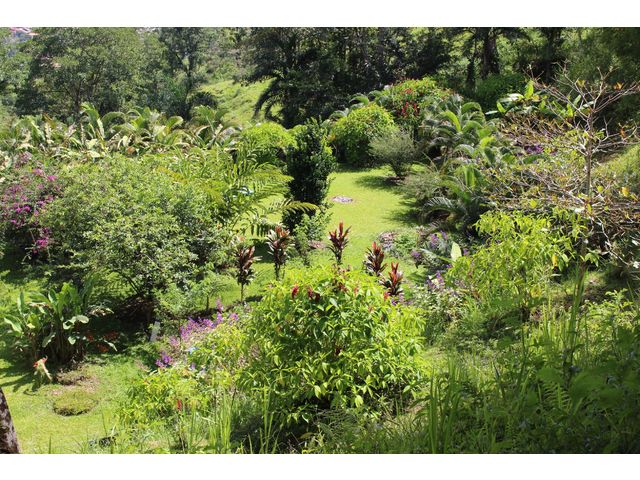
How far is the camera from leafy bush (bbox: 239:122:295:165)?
41.7 feet

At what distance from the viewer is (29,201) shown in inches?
334

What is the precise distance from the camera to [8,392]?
5.70 m

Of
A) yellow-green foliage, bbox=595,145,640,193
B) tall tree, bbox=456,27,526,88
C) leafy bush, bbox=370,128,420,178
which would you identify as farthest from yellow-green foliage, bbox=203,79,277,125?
yellow-green foliage, bbox=595,145,640,193

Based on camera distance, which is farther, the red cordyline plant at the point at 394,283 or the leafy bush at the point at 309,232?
the leafy bush at the point at 309,232

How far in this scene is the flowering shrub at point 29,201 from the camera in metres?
8.36

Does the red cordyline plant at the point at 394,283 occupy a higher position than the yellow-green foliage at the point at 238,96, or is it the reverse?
the yellow-green foliage at the point at 238,96

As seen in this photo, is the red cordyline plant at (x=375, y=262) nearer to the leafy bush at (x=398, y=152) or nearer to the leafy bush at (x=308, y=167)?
the leafy bush at (x=308, y=167)

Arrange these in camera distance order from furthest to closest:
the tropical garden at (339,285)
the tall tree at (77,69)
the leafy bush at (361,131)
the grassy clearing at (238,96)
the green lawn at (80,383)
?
the grassy clearing at (238,96)
the tall tree at (77,69)
the leafy bush at (361,131)
the green lawn at (80,383)
the tropical garden at (339,285)

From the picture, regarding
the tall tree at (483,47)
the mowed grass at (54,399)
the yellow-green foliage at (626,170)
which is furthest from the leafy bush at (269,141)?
the mowed grass at (54,399)

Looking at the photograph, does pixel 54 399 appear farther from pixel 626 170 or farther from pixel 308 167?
pixel 626 170

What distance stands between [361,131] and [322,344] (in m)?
10.2

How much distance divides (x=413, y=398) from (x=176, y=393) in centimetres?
154

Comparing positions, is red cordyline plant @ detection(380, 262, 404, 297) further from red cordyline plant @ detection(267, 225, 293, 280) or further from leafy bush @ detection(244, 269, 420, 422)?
leafy bush @ detection(244, 269, 420, 422)

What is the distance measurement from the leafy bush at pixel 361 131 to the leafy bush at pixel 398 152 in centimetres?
119
